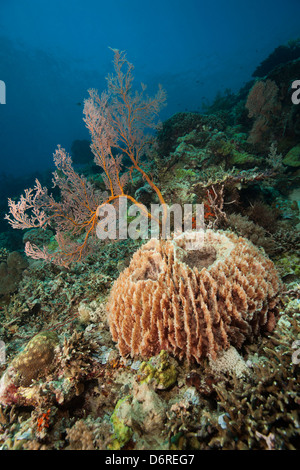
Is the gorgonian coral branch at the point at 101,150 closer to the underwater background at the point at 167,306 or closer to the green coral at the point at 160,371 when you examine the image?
the underwater background at the point at 167,306

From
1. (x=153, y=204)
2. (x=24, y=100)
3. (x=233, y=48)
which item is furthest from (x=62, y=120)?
(x=153, y=204)

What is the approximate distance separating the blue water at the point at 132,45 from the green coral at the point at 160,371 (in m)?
73.1

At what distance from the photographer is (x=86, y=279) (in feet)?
17.3

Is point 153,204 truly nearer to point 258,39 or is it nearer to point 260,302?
point 260,302

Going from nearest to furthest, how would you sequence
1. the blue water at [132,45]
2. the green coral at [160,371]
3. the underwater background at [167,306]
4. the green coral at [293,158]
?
the underwater background at [167,306]
the green coral at [160,371]
the green coral at [293,158]
the blue water at [132,45]

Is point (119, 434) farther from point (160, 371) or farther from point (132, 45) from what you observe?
point (132, 45)

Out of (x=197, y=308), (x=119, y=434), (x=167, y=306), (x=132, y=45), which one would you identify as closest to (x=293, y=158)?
(x=197, y=308)

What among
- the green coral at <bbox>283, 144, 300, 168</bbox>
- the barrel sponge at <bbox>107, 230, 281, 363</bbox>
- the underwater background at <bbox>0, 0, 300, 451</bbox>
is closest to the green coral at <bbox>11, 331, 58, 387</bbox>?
the underwater background at <bbox>0, 0, 300, 451</bbox>

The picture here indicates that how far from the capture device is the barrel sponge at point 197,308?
2.36 m

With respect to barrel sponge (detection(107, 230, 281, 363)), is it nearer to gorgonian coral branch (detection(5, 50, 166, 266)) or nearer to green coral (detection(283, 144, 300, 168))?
gorgonian coral branch (detection(5, 50, 166, 266))

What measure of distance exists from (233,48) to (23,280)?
101282mm

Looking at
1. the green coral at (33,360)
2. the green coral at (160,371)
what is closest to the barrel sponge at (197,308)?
the green coral at (160,371)

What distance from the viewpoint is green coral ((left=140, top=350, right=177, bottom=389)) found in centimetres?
227

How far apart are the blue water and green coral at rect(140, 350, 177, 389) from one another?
240 feet
